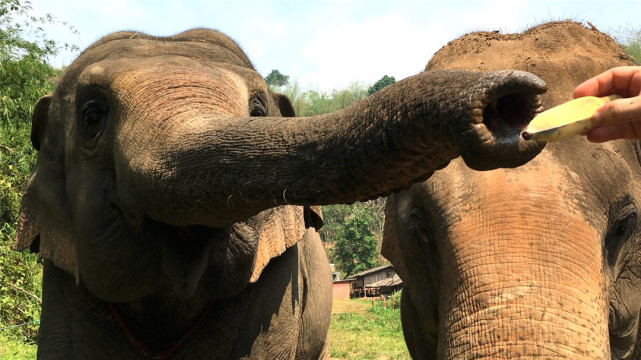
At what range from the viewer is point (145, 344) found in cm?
384

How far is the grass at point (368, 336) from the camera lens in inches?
431

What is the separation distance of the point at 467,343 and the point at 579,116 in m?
1.17

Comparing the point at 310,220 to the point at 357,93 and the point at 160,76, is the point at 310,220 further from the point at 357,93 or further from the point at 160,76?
the point at 357,93

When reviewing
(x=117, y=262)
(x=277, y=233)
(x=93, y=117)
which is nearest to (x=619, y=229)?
(x=277, y=233)

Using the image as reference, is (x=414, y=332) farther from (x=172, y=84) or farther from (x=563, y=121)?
(x=563, y=121)

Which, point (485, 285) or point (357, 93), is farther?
point (357, 93)

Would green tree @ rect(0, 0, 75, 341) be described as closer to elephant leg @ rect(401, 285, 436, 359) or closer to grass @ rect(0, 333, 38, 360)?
grass @ rect(0, 333, 38, 360)

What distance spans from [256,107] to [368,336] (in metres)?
10.6

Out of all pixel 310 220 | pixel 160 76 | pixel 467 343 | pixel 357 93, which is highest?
pixel 357 93

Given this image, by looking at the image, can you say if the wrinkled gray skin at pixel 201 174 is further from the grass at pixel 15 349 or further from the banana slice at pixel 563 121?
the grass at pixel 15 349

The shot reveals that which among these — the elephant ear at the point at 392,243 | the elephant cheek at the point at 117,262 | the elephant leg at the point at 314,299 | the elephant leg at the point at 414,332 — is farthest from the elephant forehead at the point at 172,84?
the elephant leg at the point at 314,299

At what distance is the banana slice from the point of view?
1.83m

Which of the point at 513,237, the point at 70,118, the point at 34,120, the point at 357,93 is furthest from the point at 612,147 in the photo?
the point at 357,93

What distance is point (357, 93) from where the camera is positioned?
7406 centimetres
